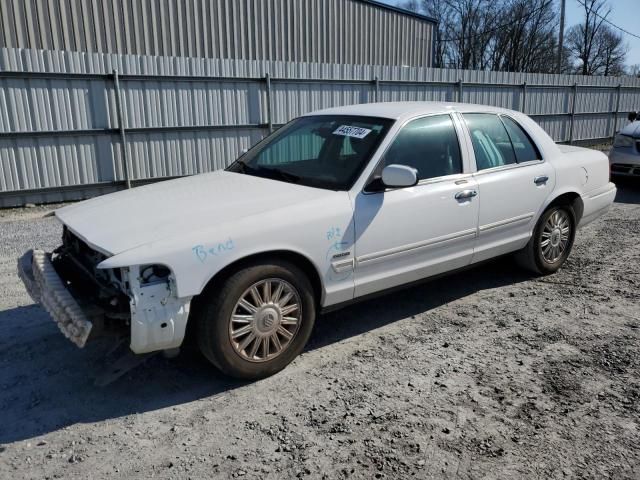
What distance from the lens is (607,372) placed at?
3.55 meters

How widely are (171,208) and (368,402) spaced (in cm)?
169

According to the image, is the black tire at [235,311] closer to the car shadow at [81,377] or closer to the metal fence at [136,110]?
the car shadow at [81,377]

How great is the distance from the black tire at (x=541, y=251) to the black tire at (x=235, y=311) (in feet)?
8.53

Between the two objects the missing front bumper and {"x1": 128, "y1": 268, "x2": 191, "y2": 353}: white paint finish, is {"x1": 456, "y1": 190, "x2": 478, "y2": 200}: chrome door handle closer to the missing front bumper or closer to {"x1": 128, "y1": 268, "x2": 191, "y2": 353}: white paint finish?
{"x1": 128, "y1": 268, "x2": 191, "y2": 353}: white paint finish

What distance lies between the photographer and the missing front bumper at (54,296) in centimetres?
289

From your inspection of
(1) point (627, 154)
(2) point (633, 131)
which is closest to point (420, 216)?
(1) point (627, 154)

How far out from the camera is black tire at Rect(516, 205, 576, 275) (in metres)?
5.11

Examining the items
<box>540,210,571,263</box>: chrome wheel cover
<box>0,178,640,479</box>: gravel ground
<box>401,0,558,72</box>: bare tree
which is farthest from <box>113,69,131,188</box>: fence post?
<box>401,0,558,72</box>: bare tree

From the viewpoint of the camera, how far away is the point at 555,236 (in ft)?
17.4

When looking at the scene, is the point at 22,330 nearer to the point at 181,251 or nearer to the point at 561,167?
the point at 181,251

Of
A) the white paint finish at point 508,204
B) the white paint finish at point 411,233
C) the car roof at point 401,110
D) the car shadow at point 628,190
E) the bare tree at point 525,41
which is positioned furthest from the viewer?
the bare tree at point 525,41

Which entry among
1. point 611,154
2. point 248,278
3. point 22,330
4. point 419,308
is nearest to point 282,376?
point 248,278

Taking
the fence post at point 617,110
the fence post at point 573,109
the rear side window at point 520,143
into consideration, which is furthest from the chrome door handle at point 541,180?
the fence post at point 617,110

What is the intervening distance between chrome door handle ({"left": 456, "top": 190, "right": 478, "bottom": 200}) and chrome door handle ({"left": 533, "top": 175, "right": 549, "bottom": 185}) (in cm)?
88
